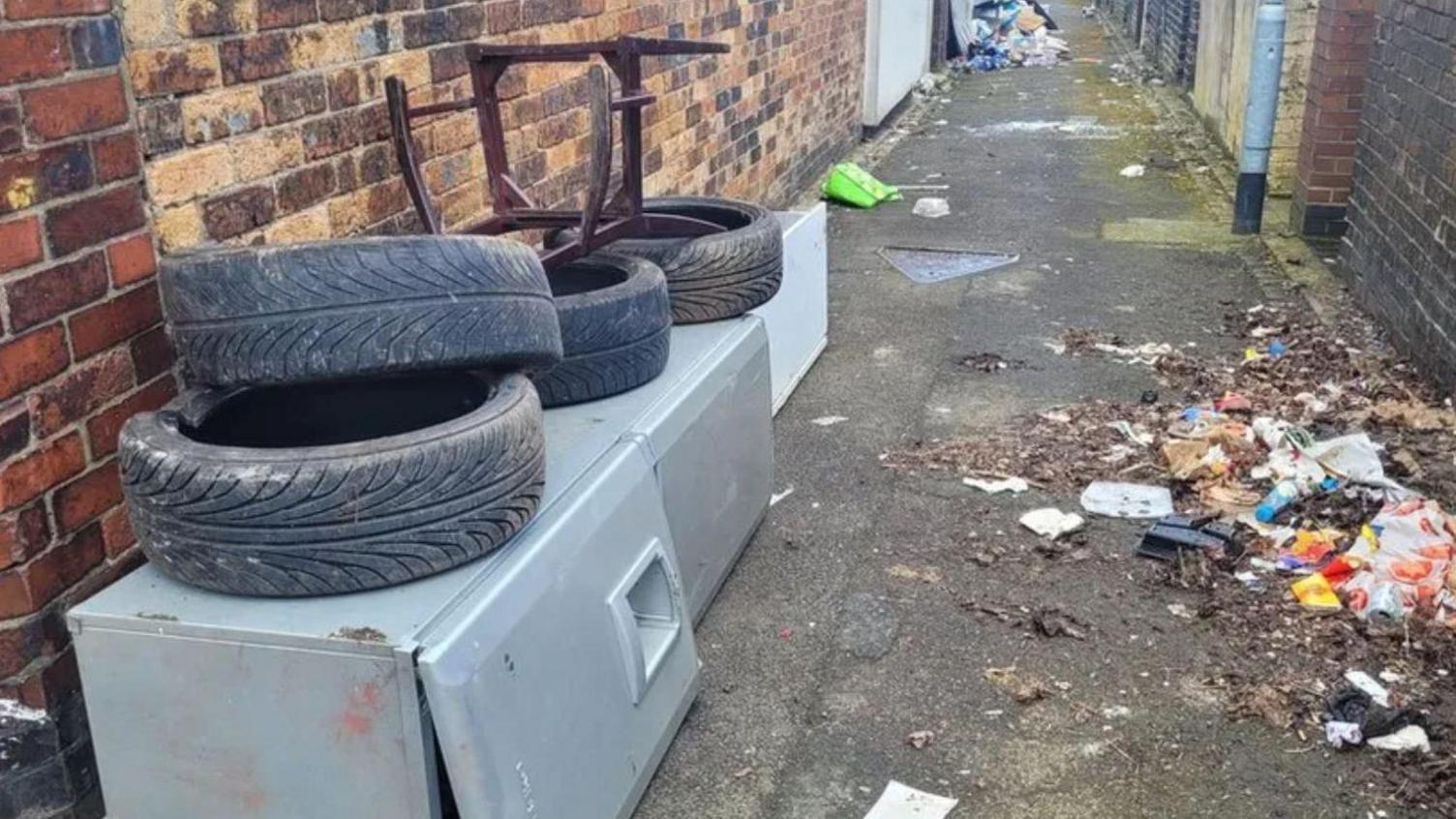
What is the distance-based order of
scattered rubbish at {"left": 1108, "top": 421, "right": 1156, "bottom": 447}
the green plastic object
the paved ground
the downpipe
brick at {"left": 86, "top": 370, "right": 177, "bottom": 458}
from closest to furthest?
brick at {"left": 86, "top": 370, "right": 177, "bottom": 458}, the paved ground, scattered rubbish at {"left": 1108, "top": 421, "right": 1156, "bottom": 447}, the downpipe, the green plastic object

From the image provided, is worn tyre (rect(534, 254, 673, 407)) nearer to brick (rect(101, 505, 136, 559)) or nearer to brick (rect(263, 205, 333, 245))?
brick (rect(263, 205, 333, 245))

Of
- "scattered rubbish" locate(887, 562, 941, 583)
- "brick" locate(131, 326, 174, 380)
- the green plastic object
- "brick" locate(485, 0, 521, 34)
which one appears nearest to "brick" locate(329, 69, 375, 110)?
"brick" locate(485, 0, 521, 34)

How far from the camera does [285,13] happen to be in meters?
3.09

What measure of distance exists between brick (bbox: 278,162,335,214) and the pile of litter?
50.4ft

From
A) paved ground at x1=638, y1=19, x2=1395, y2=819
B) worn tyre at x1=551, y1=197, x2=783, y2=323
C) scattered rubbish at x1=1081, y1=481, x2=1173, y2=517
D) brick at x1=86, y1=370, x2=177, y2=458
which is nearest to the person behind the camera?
brick at x1=86, y1=370, x2=177, y2=458

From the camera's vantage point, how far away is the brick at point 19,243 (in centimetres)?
227

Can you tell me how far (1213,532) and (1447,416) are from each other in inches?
61.8

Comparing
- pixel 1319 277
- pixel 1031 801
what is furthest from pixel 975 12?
pixel 1031 801

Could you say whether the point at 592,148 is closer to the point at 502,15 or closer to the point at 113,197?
the point at 502,15

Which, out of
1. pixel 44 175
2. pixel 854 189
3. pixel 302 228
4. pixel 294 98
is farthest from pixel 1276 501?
pixel 854 189

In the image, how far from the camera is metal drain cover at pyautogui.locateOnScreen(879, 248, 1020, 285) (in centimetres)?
739

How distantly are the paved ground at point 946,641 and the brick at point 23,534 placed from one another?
1380mm

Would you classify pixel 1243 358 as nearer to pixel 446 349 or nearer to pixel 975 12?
pixel 446 349

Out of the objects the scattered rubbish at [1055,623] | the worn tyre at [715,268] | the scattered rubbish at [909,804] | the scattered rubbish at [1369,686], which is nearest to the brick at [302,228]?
the worn tyre at [715,268]
